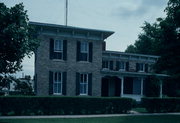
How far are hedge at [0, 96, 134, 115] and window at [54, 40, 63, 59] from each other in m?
5.56

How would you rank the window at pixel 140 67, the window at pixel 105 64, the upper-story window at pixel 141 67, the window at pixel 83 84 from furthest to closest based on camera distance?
1. the upper-story window at pixel 141 67
2. the window at pixel 140 67
3. the window at pixel 105 64
4. the window at pixel 83 84

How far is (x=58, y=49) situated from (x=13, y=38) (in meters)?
12.2

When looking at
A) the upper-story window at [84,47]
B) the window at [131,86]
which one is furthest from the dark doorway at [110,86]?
the upper-story window at [84,47]

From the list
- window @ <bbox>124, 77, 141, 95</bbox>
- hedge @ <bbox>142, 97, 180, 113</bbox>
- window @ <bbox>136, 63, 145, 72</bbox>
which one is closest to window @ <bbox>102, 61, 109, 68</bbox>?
window @ <bbox>124, 77, 141, 95</bbox>

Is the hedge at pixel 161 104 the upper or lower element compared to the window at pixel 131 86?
lower

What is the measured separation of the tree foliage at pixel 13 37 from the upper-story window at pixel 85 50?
1213cm

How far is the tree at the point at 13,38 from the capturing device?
13.0 m

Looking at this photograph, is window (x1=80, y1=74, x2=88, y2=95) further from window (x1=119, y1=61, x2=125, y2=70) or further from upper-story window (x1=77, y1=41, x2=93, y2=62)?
window (x1=119, y1=61, x2=125, y2=70)

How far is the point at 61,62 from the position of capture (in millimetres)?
25516

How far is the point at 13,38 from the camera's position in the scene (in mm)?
13211

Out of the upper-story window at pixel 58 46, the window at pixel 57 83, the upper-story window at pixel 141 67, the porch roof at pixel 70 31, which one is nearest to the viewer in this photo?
the porch roof at pixel 70 31

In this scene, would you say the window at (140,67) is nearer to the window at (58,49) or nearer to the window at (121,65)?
the window at (121,65)

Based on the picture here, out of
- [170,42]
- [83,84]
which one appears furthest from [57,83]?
[170,42]

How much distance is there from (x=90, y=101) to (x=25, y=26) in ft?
33.4
